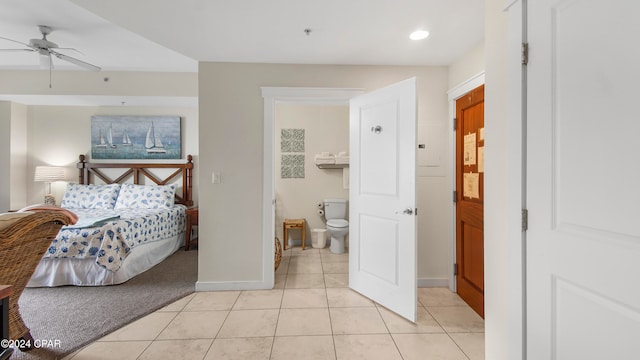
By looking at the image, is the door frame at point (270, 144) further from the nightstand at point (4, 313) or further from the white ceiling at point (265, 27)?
the nightstand at point (4, 313)

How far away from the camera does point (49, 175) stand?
13.7ft

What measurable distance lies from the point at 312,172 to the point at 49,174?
4377 millimetres

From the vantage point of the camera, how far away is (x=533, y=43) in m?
1.04

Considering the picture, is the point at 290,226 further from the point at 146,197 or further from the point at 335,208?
the point at 146,197

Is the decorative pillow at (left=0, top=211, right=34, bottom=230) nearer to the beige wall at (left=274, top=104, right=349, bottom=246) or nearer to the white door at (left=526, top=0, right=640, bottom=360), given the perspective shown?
the white door at (left=526, top=0, right=640, bottom=360)

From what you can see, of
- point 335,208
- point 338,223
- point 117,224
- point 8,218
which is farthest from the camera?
point 335,208

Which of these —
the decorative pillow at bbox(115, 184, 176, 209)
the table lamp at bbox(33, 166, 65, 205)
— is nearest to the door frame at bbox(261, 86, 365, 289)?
the decorative pillow at bbox(115, 184, 176, 209)

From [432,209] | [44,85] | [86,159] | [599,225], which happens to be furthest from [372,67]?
[86,159]

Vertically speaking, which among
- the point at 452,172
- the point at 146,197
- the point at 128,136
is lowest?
the point at 146,197

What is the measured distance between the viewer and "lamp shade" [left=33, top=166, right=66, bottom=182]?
4129 mm

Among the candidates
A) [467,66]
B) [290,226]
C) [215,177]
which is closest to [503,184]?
[467,66]

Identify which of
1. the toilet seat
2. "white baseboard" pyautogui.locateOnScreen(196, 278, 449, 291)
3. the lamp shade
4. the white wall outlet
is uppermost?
the lamp shade

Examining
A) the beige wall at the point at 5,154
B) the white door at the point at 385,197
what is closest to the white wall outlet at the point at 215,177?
the white door at the point at 385,197

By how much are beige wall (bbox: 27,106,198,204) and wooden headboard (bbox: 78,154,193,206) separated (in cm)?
14
